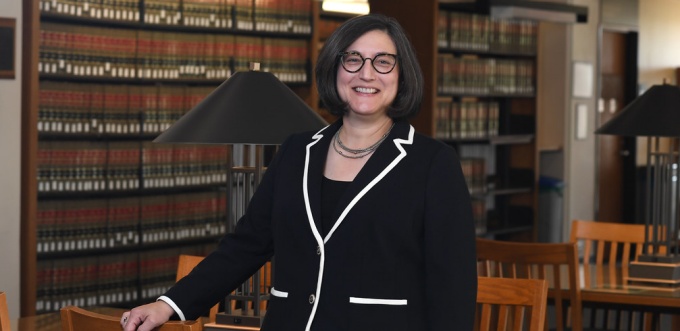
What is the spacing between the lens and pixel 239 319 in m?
3.02

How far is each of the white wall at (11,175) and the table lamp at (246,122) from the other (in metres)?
2.77

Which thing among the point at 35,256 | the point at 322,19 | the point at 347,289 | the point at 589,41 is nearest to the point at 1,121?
the point at 35,256

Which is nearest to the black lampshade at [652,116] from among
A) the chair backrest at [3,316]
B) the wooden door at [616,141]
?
the chair backrest at [3,316]

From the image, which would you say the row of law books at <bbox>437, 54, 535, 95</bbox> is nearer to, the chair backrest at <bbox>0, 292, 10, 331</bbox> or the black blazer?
the chair backrest at <bbox>0, 292, 10, 331</bbox>

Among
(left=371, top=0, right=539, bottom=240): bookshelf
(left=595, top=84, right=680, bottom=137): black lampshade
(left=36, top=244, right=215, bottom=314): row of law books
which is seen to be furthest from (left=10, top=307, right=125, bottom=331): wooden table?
(left=371, top=0, right=539, bottom=240): bookshelf

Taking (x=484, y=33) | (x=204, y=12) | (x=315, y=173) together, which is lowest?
(x=315, y=173)

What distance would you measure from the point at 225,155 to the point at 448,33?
2458mm

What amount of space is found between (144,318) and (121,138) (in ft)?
13.8

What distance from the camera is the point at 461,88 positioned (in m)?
8.54

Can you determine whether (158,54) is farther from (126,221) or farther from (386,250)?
(386,250)

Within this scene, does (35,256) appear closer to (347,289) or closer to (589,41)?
(347,289)

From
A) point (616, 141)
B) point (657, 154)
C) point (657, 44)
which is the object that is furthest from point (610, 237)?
point (657, 44)

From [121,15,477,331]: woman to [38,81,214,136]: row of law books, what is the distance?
379cm

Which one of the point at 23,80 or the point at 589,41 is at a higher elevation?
the point at 589,41
